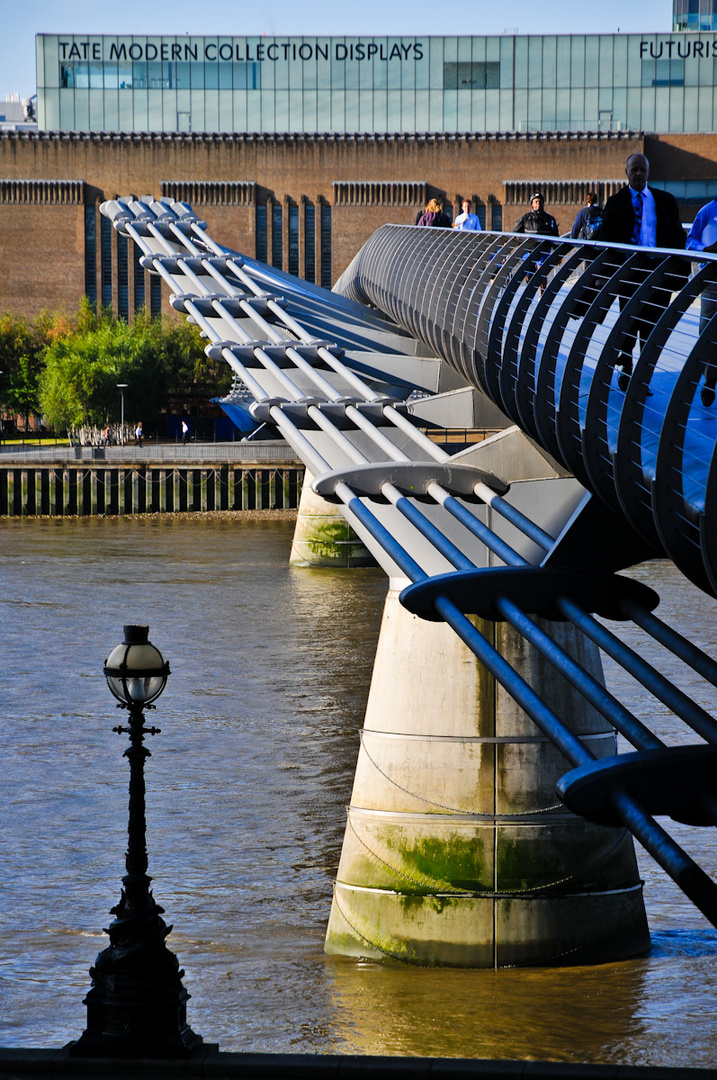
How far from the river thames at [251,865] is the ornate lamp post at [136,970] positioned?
1.44 metres

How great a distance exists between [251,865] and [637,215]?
17.9ft

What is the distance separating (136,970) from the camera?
603 centimetres

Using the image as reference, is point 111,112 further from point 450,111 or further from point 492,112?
point 492,112

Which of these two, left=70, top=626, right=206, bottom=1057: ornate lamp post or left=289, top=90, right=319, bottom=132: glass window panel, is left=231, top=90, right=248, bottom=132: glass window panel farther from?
left=70, top=626, right=206, bottom=1057: ornate lamp post

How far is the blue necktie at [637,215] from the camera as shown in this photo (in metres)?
6.96

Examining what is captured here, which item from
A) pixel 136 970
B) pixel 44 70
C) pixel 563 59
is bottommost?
pixel 136 970

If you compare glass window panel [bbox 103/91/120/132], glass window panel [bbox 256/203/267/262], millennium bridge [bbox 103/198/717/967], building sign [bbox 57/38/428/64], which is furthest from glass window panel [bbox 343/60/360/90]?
millennium bridge [bbox 103/198/717/967]

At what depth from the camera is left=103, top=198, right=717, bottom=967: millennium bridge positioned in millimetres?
3975

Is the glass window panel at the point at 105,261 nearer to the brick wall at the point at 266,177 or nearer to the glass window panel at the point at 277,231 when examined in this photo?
the brick wall at the point at 266,177

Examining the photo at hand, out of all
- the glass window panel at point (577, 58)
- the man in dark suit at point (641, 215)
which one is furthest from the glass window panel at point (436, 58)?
the man in dark suit at point (641, 215)

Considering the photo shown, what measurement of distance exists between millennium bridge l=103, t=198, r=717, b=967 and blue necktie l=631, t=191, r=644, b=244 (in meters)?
0.26

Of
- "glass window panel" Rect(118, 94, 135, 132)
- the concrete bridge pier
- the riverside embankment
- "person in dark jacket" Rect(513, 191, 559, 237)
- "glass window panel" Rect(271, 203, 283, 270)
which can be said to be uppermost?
"glass window panel" Rect(118, 94, 135, 132)

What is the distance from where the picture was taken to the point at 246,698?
16.8m

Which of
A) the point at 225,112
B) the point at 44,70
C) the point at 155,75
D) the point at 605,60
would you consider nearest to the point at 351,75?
the point at 225,112
